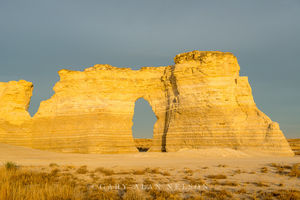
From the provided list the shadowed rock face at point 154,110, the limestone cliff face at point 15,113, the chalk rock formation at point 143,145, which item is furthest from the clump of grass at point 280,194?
the chalk rock formation at point 143,145

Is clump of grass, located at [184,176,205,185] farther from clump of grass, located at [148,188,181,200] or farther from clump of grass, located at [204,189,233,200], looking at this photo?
clump of grass, located at [148,188,181,200]

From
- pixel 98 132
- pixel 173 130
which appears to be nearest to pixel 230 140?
pixel 173 130

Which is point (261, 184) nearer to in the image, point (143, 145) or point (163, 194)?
point (163, 194)

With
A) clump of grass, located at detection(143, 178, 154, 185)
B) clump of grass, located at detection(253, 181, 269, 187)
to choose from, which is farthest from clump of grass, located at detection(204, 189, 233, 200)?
clump of grass, located at detection(143, 178, 154, 185)

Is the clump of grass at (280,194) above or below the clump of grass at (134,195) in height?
above

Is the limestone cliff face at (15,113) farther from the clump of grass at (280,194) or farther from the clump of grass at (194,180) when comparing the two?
Result: the clump of grass at (280,194)

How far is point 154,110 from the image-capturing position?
86.8 ft

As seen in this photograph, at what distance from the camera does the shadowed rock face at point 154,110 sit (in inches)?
822

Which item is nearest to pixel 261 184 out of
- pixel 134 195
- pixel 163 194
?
pixel 163 194

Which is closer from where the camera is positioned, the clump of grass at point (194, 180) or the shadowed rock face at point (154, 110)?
the clump of grass at point (194, 180)

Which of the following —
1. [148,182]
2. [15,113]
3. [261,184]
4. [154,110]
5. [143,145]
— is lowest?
[148,182]

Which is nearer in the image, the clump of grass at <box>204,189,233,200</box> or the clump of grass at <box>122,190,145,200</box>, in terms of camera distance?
the clump of grass at <box>122,190,145,200</box>

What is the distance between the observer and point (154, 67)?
2728cm

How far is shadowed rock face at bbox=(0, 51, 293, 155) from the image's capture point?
822 inches
